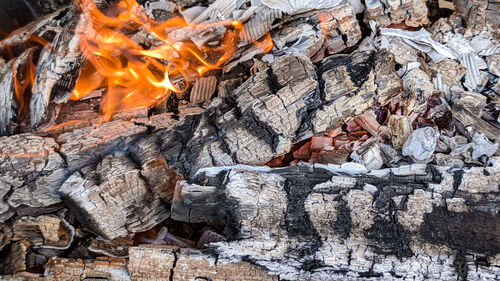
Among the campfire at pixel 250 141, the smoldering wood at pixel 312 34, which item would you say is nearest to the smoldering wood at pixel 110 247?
the campfire at pixel 250 141

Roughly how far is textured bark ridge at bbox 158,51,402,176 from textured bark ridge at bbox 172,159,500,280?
25 cm

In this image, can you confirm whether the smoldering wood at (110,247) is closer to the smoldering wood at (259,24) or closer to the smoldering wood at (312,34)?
the smoldering wood at (312,34)

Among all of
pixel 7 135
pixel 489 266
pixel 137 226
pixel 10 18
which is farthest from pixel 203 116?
pixel 10 18

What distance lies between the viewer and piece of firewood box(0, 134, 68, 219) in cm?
259

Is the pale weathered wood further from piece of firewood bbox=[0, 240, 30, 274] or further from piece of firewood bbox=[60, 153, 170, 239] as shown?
piece of firewood bbox=[0, 240, 30, 274]

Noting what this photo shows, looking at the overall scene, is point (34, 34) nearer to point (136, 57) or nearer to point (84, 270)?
point (136, 57)

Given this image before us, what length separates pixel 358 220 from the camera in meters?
2.34

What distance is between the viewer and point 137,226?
2629 millimetres

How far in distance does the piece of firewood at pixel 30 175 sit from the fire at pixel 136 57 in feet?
2.28

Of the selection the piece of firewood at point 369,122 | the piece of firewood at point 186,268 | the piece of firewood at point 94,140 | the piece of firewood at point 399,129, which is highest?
the piece of firewood at point 94,140

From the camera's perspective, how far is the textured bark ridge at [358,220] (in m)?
2.21

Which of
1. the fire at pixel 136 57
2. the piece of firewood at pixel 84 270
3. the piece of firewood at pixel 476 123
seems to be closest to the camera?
the piece of firewood at pixel 84 270

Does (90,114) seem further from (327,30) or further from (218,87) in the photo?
(327,30)

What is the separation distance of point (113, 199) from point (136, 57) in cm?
151
